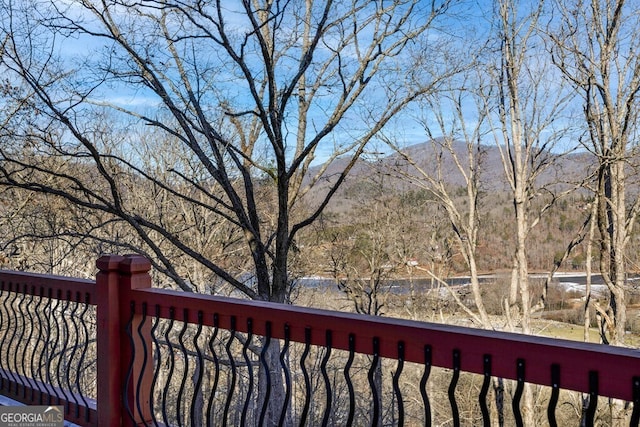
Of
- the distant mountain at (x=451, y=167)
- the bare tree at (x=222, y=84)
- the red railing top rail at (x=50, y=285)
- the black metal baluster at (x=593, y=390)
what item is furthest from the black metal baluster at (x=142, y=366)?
the distant mountain at (x=451, y=167)

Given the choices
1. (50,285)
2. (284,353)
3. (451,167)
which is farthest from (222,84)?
(284,353)

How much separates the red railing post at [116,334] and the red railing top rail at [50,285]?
0.54 ft

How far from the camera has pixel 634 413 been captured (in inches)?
55.7

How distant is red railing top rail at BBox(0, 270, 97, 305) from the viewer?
9.56 ft

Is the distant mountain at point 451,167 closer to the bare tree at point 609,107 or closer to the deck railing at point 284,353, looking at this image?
the bare tree at point 609,107

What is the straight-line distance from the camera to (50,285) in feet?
10.6

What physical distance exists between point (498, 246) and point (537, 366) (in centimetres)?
1382

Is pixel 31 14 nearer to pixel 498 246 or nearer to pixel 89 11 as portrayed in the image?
pixel 89 11

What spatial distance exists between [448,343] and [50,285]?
2.63 m

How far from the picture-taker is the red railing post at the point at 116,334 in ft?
8.95

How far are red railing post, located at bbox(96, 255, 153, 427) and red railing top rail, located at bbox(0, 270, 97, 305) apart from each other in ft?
0.54

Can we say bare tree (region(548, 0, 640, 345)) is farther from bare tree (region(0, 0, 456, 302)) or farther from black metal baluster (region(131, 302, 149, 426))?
black metal baluster (region(131, 302, 149, 426))

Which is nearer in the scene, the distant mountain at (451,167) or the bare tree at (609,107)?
the bare tree at (609,107)

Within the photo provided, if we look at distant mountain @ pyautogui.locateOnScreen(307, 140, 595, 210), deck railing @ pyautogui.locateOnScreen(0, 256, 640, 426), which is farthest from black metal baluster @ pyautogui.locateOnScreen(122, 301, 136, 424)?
distant mountain @ pyautogui.locateOnScreen(307, 140, 595, 210)
